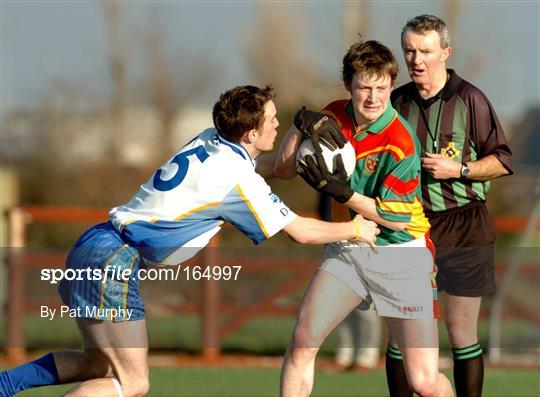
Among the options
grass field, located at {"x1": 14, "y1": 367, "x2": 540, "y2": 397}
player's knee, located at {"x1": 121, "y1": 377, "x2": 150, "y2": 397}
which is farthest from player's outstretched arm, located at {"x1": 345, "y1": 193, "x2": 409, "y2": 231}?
grass field, located at {"x1": 14, "y1": 367, "x2": 540, "y2": 397}

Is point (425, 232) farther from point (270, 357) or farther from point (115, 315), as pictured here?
point (270, 357)

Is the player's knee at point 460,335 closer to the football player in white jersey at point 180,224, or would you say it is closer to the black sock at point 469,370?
the black sock at point 469,370

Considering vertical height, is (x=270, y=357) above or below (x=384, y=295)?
below

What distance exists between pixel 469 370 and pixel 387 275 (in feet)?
3.39

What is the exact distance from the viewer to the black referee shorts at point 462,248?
739cm

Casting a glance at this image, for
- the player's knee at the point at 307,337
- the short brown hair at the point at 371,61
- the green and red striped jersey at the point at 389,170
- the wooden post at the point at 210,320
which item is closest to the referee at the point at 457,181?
the green and red striped jersey at the point at 389,170

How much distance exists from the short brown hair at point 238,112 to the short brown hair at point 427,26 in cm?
105

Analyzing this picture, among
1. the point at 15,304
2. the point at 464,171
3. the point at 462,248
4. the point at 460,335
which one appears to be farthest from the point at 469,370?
the point at 15,304

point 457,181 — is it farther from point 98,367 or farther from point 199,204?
point 98,367

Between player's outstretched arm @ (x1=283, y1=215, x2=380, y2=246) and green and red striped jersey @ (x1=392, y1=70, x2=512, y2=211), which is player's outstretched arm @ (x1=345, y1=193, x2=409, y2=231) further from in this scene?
green and red striped jersey @ (x1=392, y1=70, x2=512, y2=211)

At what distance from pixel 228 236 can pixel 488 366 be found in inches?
253

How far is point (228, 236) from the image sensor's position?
18.1 m

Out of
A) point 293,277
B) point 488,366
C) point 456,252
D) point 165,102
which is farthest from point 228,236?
point 456,252

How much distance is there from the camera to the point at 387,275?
263 inches
